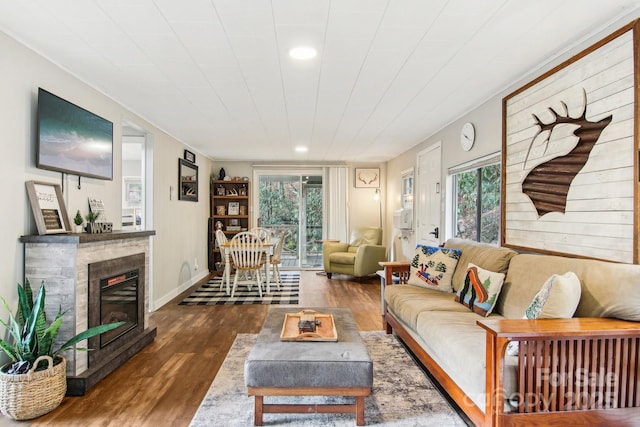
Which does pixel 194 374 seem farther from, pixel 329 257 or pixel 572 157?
pixel 329 257

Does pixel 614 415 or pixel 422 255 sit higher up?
pixel 422 255

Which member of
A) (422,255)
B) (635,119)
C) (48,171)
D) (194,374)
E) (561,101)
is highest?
(561,101)

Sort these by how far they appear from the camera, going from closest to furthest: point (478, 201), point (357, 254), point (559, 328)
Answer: point (559, 328) < point (478, 201) < point (357, 254)

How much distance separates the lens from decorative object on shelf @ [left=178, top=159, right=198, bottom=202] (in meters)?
5.43

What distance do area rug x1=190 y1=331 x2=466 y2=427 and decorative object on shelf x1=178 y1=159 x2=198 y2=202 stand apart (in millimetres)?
3291

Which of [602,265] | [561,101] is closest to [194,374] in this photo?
[602,265]

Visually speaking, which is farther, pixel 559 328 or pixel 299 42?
pixel 299 42

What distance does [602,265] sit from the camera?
1937 millimetres

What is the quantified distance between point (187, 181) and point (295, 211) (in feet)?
8.38

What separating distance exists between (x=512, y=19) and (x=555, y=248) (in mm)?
1473

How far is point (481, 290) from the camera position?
2.64 metres

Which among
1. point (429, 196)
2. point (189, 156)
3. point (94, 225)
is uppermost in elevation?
point (189, 156)

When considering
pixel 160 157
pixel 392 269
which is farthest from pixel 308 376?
pixel 160 157

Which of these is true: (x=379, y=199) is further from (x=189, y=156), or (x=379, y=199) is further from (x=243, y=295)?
(x=189, y=156)
